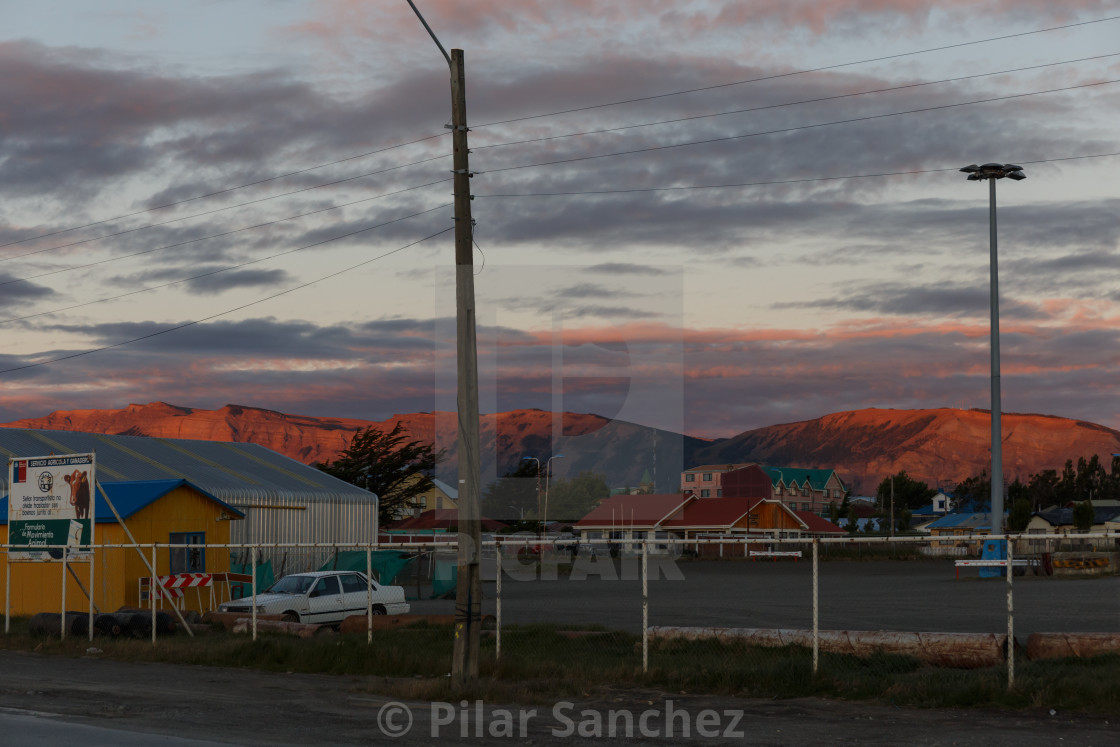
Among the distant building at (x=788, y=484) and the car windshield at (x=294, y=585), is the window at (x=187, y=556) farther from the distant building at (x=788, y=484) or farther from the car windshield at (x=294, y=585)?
the distant building at (x=788, y=484)

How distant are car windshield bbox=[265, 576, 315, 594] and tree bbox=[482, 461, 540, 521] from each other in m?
71.4

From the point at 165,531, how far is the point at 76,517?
5.35 m

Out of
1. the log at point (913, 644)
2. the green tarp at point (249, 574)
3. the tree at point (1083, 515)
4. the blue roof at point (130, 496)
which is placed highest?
the blue roof at point (130, 496)

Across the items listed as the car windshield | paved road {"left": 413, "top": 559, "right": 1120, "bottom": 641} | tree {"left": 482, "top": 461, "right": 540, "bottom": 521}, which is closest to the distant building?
tree {"left": 482, "top": 461, "right": 540, "bottom": 521}

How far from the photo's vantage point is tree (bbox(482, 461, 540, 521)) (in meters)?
104

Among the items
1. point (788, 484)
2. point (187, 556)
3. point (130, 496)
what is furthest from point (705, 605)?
point (788, 484)

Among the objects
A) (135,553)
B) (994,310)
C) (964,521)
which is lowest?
(964,521)

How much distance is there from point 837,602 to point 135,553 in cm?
1841

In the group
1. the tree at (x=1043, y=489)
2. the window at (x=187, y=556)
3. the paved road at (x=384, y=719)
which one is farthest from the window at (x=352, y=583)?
the tree at (x=1043, y=489)

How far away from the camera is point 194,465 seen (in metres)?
46.7

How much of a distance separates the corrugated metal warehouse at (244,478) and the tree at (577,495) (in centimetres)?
4292

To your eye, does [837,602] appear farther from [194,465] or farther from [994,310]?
[194,465]

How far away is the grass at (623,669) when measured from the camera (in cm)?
1384

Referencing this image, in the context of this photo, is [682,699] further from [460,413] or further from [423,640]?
[423,640]
